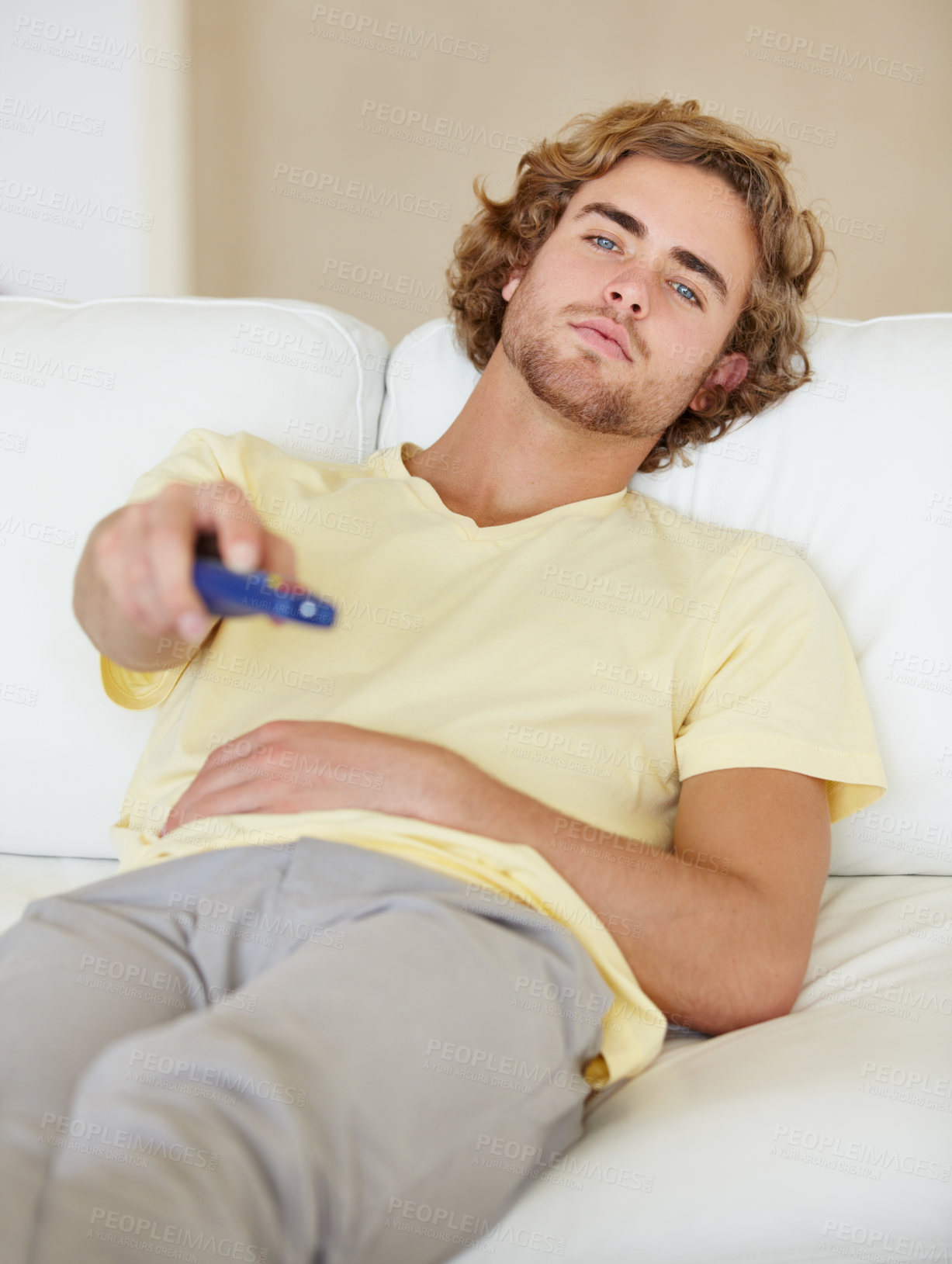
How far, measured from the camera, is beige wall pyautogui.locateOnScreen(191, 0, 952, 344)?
248 centimetres

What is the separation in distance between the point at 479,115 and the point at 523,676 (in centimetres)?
214

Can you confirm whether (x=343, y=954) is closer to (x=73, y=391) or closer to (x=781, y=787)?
(x=781, y=787)

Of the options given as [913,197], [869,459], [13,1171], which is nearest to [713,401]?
[869,459]

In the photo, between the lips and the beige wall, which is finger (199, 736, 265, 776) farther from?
the beige wall

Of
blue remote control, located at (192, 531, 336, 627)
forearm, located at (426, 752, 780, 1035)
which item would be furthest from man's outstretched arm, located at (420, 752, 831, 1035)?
blue remote control, located at (192, 531, 336, 627)

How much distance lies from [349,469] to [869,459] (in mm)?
603

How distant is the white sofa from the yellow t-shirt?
112 mm

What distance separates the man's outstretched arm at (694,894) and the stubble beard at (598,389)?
0.53m

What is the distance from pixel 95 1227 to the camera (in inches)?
20.3

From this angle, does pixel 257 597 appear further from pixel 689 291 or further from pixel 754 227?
pixel 754 227

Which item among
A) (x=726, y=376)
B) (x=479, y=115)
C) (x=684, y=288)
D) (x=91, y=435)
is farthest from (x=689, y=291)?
(x=479, y=115)

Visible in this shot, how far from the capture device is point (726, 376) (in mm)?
1343

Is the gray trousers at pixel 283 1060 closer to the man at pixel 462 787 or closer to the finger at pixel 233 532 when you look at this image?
the man at pixel 462 787

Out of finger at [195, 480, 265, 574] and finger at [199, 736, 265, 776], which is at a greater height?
finger at [195, 480, 265, 574]
